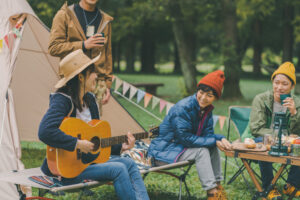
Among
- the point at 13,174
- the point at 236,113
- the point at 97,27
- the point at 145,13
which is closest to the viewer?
the point at 13,174

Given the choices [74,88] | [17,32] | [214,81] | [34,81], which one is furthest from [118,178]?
[34,81]

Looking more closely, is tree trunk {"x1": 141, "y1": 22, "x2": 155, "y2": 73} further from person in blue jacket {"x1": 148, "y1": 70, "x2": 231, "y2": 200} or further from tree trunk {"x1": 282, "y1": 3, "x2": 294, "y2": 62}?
person in blue jacket {"x1": 148, "y1": 70, "x2": 231, "y2": 200}

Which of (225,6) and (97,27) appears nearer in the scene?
(97,27)

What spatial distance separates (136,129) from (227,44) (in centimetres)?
757

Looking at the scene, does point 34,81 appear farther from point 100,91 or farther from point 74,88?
point 74,88

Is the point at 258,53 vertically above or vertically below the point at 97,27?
below

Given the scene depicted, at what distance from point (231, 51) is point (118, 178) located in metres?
9.45

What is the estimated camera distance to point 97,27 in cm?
427

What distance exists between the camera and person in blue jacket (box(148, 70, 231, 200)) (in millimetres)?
3832

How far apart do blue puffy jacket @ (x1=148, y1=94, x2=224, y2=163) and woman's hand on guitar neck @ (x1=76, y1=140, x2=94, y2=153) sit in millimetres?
1037

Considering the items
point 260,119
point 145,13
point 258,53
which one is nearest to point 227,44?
point 145,13

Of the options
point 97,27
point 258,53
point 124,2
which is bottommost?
point 258,53

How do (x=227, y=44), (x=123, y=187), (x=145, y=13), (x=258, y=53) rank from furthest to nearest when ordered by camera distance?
(x=258, y=53) < (x=145, y=13) < (x=227, y=44) < (x=123, y=187)

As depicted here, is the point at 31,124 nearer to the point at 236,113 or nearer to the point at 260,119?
the point at 236,113
